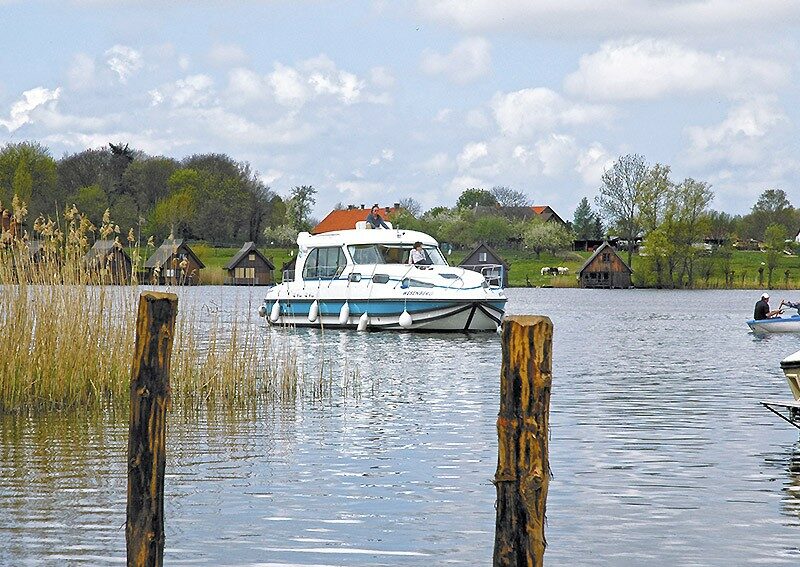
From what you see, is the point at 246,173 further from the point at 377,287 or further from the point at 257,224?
the point at 377,287

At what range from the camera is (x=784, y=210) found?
15525 cm

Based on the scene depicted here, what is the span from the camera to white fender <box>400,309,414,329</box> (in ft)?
126

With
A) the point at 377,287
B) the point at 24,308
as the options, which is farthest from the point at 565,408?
the point at 377,287

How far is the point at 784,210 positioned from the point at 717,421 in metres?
141

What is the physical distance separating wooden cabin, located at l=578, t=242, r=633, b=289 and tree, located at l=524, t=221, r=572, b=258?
1827cm

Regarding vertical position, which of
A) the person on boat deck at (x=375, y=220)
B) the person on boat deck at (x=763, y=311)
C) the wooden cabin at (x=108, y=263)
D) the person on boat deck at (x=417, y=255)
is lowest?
the person on boat deck at (x=763, y=311)

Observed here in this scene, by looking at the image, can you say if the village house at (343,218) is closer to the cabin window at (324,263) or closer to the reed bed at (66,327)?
the cabin window at (324,263)

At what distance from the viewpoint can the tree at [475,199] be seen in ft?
602

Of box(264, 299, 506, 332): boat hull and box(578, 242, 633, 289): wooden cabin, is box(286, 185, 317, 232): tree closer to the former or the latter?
box(578, 242, 633, 289): wooden cabin

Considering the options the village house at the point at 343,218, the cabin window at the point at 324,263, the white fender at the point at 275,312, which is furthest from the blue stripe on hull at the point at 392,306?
the village house at the point at 343,218

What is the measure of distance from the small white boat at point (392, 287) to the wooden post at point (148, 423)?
97.9 ft

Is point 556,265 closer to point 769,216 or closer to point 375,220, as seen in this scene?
point 769,216

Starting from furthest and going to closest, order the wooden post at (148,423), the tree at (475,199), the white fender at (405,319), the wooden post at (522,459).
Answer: the tree at (475,199) → the white fender at (405,319) → the wooden post at (148,423) → the wooden post at (522,459)

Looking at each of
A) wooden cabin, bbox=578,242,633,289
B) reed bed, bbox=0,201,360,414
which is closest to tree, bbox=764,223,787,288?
wooden cabin, bbox=578,242,633,289
